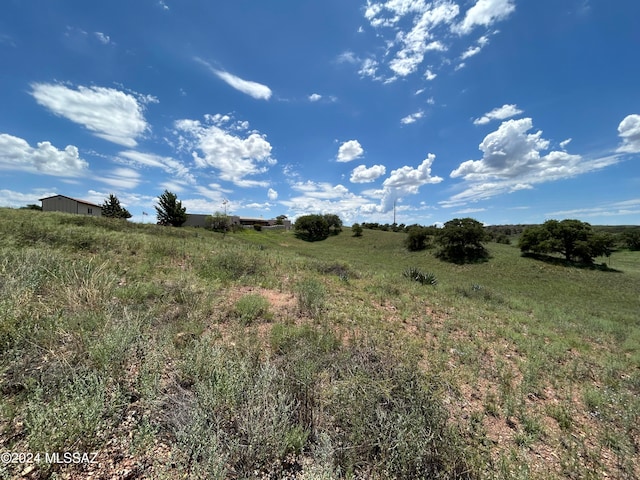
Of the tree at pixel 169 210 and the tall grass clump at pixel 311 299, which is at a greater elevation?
the tree at pixel 169 210

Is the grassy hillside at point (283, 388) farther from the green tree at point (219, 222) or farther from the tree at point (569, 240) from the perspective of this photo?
the green tree at point (219, 222)

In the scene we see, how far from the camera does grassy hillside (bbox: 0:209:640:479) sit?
2102mm

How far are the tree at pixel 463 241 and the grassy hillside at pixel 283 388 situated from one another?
2450 centimetres

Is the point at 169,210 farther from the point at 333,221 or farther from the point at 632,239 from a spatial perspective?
the point at 632,239

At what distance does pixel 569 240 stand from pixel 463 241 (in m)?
8.98

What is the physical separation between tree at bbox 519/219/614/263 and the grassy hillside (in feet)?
82.9

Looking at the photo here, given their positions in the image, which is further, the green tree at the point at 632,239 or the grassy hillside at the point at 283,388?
the green tree at the point at 632,239

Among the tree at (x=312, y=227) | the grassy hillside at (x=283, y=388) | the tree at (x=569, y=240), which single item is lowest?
the grassy hillside at (x=283, y=388)

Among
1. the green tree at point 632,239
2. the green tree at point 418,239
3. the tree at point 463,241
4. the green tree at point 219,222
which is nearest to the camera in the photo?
the tree at point 463,241

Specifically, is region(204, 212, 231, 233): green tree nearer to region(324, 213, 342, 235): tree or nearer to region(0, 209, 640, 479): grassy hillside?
region(324, 213, 342, 235): tree

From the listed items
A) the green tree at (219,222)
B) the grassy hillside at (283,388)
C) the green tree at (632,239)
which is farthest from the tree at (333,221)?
the grassy hillside at (283,388)

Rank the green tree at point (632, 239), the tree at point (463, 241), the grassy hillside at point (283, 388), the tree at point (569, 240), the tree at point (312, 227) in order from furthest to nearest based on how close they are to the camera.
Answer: the tree at point (312, 227), the green tree at point (632, 239), the tree at point (463, 241), the tree at point (569, 240), the grassy hillside at point (283, 388)

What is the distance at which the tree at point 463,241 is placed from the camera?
94.3 feet

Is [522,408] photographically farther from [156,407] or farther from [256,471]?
[156,407]
